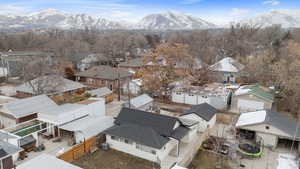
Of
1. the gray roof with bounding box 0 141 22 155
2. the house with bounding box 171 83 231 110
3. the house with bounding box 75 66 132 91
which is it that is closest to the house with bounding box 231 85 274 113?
the house with bounding box 171 83 231 110

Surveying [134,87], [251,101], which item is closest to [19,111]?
[134,87]

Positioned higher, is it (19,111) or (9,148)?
(19,111)

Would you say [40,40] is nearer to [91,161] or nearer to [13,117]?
[13,117]

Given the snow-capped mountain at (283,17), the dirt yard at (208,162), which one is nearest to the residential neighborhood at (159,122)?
the dirt yard at (208,162)

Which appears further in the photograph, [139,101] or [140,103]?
[139,101]

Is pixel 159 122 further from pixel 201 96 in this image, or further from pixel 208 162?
pixel 201 96

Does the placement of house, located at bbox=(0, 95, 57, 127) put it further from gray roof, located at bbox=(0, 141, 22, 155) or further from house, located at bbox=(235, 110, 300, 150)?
house, located at bbox=(235, 110, 300, 150)

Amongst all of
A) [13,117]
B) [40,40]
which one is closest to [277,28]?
[13,117]
